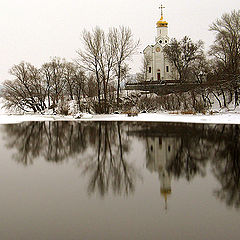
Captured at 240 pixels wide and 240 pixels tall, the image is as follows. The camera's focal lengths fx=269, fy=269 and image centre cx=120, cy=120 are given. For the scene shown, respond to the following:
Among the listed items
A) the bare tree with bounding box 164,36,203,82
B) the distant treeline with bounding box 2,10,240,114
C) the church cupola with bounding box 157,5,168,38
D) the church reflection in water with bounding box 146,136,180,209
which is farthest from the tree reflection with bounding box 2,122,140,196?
the church cupola with bounding box 157,5,168,38

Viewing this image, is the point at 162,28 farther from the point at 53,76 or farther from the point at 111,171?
the point at 111,171

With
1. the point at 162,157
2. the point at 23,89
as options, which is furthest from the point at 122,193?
the point at 23,89

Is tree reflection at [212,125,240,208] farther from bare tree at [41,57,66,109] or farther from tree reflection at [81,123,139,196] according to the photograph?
bare tree at [41,57,66,109]

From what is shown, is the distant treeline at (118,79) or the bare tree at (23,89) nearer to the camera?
the distant treeline at (118,79)

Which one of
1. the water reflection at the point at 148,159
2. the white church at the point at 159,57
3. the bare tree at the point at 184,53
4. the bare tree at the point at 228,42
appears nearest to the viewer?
the water reflection at the point at 148,159

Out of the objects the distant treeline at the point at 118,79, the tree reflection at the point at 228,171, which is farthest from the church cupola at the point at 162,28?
the tree reflection at the point at 228,171

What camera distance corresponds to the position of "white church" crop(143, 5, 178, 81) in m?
55.4

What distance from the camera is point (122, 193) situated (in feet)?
19.6

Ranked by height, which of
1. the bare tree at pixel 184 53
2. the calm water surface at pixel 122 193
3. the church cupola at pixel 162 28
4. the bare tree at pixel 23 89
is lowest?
the calm water surface at pixel 122 193

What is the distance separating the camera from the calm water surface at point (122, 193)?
4.34 metres

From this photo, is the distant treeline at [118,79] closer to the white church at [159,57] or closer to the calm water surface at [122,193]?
the white church at [159,57]

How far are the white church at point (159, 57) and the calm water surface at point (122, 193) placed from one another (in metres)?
46.5

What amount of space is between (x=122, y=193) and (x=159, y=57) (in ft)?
172

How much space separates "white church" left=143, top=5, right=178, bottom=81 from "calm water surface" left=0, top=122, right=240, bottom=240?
46.5m
